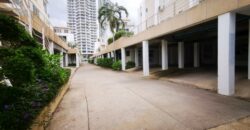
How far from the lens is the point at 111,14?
27156mm

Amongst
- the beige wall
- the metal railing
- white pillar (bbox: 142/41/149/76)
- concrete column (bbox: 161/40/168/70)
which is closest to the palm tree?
the metal railing

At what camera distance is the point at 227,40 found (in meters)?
6.81

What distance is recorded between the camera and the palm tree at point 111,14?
88.9ft

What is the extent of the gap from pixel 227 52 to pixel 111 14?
22377 mm

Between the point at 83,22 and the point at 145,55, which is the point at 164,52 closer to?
the point at 145,55

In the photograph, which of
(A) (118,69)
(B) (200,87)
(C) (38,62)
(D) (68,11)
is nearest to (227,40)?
(B) (200,87)

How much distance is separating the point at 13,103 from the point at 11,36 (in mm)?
1483

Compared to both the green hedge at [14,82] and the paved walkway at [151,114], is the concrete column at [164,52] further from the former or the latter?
the green hedge at [14,82]

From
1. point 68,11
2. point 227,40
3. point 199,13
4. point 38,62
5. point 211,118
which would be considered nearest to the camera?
point 211,118

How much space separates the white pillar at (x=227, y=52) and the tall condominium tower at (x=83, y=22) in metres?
108

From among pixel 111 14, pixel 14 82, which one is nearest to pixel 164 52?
pixel 14 82

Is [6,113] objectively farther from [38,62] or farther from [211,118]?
[211,118]

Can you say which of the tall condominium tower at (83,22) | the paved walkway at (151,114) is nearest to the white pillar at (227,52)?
the paved walkway at (151,114)

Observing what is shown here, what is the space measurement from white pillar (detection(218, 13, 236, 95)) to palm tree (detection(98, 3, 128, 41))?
847 inches
